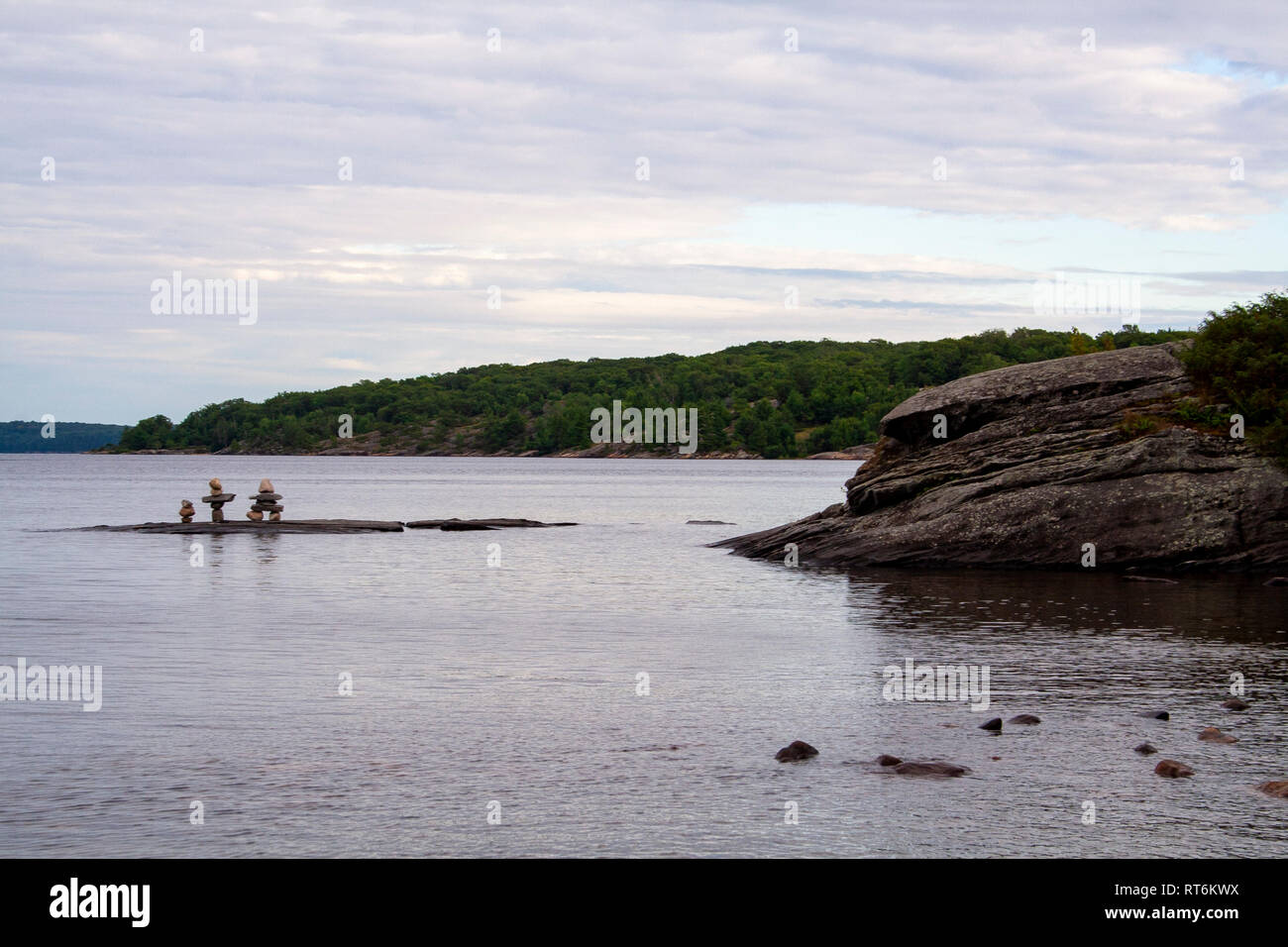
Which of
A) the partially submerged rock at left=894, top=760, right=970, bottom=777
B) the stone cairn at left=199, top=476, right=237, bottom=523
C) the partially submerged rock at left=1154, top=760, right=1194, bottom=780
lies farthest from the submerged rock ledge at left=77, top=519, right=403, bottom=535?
the partially submerged rock at left=1154, top=760, right=1194, bottom=780

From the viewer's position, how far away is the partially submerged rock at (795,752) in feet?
52.5

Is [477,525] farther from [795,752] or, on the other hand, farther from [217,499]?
[795,752]

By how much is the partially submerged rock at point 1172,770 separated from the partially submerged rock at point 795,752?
162 inches

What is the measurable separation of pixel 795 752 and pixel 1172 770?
4473 millimetres

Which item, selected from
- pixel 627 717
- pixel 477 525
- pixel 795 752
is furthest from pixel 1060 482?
pixel 477 525

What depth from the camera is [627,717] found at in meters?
18.9

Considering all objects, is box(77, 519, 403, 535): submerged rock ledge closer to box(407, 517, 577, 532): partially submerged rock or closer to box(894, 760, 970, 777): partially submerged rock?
box(407, 517, 577, 532): partially submerged rock

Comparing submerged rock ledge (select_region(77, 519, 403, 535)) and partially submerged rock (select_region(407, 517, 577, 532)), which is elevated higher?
submerged rock ledge (select_region(77, 519, 403, 535))

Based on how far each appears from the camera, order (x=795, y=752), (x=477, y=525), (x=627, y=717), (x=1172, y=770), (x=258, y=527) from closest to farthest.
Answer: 1. (x=1172, y=770)
2. (x=795, y=752)
3. (x=627, y=717)
4. (x=258, y=527)
5. (x=477, y=525)

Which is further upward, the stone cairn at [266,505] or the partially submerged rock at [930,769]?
the stone cairn at [266,505]

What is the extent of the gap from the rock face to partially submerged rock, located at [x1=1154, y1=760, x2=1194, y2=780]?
26941 millimetres

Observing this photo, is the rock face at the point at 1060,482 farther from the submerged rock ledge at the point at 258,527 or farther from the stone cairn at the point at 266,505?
the stone cairn at the point at 266,505

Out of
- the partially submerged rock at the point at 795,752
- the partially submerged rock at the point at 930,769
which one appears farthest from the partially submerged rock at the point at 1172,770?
the partially submerged rock at the point at 795,752

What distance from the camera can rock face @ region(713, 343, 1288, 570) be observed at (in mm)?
40188
